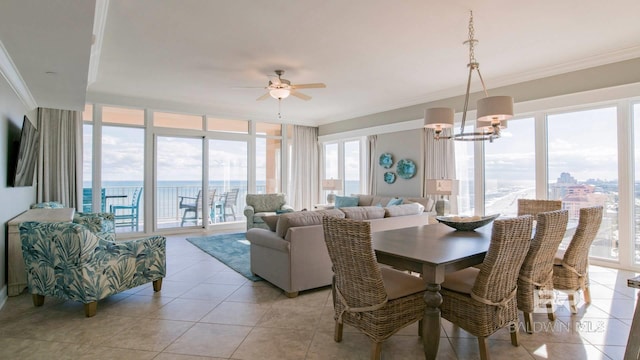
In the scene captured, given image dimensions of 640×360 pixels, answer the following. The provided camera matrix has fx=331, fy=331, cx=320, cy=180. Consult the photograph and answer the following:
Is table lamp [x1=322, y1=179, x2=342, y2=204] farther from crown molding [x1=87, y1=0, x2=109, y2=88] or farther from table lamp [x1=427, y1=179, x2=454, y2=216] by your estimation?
crown molding [x1=87, y1=0, x2=109, y2=88]

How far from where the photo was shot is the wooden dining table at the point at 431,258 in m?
2.00

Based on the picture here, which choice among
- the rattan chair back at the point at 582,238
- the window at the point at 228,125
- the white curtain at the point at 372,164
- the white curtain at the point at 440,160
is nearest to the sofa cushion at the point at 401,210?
the white curtain at the point at 440,160

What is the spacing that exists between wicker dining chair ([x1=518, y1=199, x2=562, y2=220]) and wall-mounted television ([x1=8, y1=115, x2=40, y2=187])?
5.64m

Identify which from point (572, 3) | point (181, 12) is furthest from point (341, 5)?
point (572, 3)

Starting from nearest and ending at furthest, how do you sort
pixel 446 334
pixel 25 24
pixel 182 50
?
pixel 25 24
pixel 446 334
pixel 182 50

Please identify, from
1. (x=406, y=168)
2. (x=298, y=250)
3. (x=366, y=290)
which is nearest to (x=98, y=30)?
(x=298, y=250)

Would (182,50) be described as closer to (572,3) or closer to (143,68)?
(143,68)

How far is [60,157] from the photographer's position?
5809 millimetres

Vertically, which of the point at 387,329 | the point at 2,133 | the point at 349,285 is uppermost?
the point at 2,133

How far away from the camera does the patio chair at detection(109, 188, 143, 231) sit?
6691 millimetres

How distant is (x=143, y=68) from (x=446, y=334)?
5024mm

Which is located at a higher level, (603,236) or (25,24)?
(25,24)

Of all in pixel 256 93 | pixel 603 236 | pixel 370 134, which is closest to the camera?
pixel 603 236

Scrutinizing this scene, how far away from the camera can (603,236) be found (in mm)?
4457
